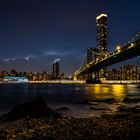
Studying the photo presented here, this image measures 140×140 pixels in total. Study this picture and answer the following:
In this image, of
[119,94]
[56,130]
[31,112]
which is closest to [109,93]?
[119,94]

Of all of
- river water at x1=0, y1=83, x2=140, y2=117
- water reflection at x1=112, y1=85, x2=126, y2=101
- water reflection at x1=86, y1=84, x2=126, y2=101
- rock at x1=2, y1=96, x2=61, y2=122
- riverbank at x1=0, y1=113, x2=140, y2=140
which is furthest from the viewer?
water reflection at x1=86, y1=84, x2=126, y2=101

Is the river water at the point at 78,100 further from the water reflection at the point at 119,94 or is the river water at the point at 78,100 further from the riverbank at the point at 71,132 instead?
the riverbank at the point at 71,132

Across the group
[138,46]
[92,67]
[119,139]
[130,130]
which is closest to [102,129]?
[130,130]

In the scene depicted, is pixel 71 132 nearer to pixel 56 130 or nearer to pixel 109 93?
pixel 56 130

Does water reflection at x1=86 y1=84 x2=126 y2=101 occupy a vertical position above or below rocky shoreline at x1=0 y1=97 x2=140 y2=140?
above

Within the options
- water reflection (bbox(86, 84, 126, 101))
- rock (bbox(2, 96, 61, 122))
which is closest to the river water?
water reflection (bbox(86, 84, 126, 101))

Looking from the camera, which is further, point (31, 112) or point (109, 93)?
point (109, 93)

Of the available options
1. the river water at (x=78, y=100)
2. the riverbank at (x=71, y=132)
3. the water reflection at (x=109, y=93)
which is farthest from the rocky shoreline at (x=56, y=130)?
the water reflection at (x=109, y=93)

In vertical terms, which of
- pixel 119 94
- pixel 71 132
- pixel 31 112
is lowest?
pixel 71 132

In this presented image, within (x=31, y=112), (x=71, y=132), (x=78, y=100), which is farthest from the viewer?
(x=78, y=100)

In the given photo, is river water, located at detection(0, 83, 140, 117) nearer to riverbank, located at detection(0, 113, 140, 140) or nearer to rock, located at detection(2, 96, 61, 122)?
rock, located at detection(2, 96, 61, 122)

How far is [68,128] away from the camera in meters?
12.8

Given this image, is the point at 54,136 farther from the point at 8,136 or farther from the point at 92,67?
the point at 92,67

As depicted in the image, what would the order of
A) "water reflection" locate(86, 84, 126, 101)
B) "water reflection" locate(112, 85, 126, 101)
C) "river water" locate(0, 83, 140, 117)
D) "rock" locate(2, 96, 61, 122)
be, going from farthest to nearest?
"water reflection" locate(86, 84, 126, 101), "water reflection" locate(112, 85, 126, 101), "river water" locate(0, 83, 140, 117), "rock" locate(2, 96, 61, 122)
